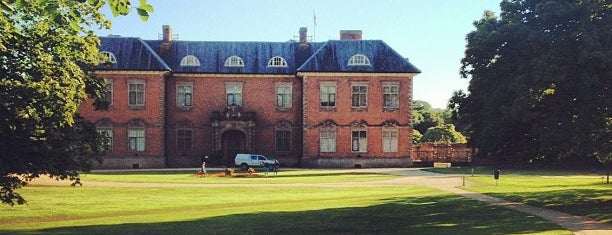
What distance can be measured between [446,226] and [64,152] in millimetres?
10791

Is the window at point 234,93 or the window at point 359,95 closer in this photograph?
the window at point 359,95

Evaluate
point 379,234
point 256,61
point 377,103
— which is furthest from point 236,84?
point 379,234

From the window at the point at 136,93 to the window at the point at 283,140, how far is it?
38.6ft

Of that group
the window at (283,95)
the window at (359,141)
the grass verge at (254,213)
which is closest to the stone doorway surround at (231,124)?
the window at (283,95)

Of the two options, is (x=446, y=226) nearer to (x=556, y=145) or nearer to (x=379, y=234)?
(x=379, y=234)

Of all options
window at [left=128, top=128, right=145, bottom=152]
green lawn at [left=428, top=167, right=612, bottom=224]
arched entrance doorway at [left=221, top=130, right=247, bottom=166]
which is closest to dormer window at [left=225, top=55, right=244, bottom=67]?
arched entrance doorway at [left=221, top=130, right=247, bottom=166]

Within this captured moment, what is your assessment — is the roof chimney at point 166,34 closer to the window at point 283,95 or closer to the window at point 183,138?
the window at point 183,138

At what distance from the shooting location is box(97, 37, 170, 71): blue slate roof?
4809cm

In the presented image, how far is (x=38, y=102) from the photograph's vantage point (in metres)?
14.8

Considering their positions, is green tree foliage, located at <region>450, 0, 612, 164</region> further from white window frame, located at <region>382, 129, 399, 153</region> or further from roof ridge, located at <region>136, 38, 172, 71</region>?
roof ridge, located at <region>136, 38, 172, 71</region>

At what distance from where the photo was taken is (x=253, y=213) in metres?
19.5

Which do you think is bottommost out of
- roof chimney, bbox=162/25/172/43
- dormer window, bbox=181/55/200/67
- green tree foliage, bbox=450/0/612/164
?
green tree foliage, bbox=450/0/612/164

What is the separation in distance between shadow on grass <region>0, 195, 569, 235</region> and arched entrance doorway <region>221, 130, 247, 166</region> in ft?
96.2

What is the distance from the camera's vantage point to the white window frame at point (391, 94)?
49.7m
